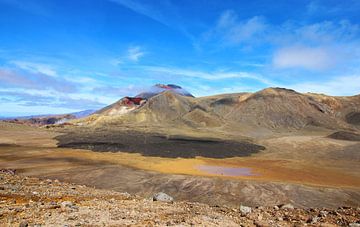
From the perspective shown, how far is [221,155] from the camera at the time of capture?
6028cm

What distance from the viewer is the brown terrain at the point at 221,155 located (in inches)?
1160

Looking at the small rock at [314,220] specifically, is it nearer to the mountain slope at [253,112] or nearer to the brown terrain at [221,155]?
the brown terrain at [221,155]

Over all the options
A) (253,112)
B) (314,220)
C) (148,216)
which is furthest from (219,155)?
(253,112)

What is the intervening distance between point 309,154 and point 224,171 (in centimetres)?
2877

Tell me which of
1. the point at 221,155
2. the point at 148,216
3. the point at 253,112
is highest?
the point at 253,112

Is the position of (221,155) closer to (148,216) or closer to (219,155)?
(219,155)

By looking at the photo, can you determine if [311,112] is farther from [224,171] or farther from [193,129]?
[224,171]

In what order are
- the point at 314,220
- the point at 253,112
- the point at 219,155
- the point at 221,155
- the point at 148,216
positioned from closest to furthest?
the point at 314,220 → the point at 148,216 → the point at 219,155 → the point at 221,155 → the point at 253,112

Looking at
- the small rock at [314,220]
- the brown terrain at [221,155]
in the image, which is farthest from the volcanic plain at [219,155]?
the small rock at [314,220]

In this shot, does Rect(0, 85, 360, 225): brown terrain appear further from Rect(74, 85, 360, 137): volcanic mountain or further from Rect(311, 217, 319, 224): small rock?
Rect(311, 217, 319, 224): small rock

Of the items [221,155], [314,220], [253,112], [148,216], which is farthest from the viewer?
[253,112]

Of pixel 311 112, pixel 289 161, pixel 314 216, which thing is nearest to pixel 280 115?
pixel 311 112

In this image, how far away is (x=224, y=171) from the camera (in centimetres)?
4422

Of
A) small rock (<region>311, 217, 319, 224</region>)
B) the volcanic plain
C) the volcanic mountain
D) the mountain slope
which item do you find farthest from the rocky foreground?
the volcanic mountain
